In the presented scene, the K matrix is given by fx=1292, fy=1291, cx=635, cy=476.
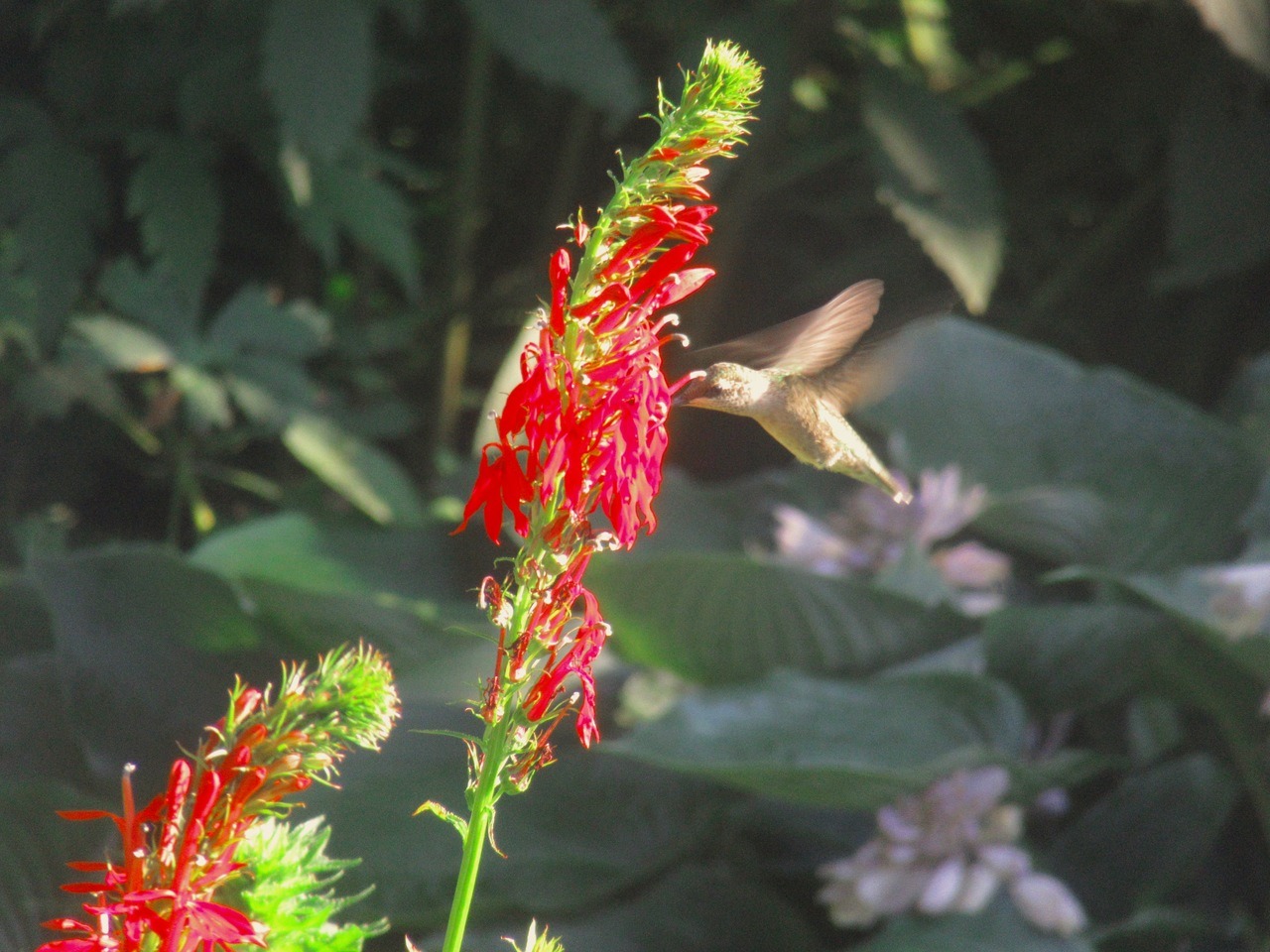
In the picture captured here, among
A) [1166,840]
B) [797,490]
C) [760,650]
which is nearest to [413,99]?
[797,490]

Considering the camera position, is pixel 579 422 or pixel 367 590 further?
pixel 367 590

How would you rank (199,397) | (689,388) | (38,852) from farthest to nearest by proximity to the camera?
1. (199,397)
2. (38,852)
3. (689,388)

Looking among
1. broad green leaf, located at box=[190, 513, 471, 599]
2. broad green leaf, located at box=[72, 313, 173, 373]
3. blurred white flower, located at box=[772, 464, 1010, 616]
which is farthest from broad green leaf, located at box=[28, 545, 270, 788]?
blurred white flower, located at box=[772, 464, 1010, 616]

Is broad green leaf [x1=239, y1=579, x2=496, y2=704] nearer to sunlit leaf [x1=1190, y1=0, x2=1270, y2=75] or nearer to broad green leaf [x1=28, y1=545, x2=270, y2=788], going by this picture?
broad green leaf [x1=28, y1=545, x2=270, y2=788]

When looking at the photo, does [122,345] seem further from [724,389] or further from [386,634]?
[724,389]

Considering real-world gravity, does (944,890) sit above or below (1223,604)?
below

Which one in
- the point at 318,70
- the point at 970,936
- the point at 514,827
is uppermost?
the point at 318,70

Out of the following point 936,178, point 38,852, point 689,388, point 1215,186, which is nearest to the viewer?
point 689,388

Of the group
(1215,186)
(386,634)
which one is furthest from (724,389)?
(1215,186)
